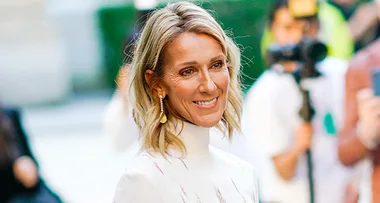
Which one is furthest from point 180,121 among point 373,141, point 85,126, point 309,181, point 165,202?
point 85,126

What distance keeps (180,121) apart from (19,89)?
8006mm

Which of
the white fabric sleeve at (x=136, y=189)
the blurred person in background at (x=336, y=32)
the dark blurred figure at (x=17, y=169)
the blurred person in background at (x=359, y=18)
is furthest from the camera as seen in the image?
the blurred person in background at (x=359, y=18)

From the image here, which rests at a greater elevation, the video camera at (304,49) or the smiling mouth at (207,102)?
the smiling mouth at (207,102)

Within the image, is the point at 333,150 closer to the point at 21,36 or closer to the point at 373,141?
the point at 373,141

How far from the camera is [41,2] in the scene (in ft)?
32.5

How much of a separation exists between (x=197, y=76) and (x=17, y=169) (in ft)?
8.25

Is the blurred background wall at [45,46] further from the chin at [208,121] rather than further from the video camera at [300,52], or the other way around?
the chin at [208,121]

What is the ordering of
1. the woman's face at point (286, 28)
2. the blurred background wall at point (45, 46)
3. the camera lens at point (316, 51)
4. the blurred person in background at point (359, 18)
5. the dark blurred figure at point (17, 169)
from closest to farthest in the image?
the camera lens at point (316, 51) → the woman's face at point (286, 28) → the dark blurred figure at point (17, 169) → the blurred person in background at point (359, 18) → the blurred background wall at point (45, 46)

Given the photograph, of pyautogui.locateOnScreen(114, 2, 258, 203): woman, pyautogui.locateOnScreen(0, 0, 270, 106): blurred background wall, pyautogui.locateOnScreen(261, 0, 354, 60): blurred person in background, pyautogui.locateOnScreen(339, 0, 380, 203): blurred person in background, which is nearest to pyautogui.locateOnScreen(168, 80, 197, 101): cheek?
pyautogui.locateOnScreen(114, 2, 258, 203): woman

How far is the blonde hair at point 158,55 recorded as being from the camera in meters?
2.16

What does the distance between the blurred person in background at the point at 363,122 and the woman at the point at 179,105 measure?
126 cm

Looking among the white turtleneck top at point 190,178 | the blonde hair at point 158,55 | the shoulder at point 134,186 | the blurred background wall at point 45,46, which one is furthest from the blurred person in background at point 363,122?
the blurred background wall at point 45,46

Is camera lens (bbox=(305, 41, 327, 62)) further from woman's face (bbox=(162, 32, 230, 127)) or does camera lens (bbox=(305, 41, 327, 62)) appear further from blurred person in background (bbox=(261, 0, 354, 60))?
woman's face (bbox=(162, 32, 230, 127))

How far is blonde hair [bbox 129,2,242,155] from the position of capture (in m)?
2.16
